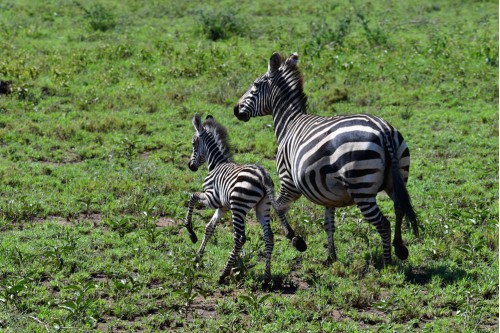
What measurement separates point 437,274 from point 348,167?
1.76 meters

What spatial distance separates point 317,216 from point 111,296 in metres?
3.93

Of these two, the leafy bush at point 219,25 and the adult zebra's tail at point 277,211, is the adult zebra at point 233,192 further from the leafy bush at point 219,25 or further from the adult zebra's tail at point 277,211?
the leafy bush at point 219,25

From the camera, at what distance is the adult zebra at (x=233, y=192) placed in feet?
30.5

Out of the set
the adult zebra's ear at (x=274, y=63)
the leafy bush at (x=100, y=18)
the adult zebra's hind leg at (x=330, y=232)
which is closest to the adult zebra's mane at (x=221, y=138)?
the adult zebra's ear at (x=274, y=63)

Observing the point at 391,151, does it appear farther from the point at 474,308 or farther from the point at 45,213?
the point at 45,213

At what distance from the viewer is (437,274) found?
32.1 feet

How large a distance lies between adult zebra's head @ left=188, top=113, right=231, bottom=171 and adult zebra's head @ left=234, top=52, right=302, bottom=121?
0.68 metres

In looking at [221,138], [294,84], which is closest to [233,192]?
[221,138]

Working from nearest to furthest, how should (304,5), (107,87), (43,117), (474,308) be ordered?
(474,308) → (43,117) → (107,87) → (304,5)

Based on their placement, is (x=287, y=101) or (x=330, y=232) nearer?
(x=330, y=232)

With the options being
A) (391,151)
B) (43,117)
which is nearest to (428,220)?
(391,151)

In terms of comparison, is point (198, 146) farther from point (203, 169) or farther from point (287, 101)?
point (203, 169)

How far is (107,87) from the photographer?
17688mm

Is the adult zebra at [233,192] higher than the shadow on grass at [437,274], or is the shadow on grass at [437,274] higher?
the adult zebra at [233,192]
